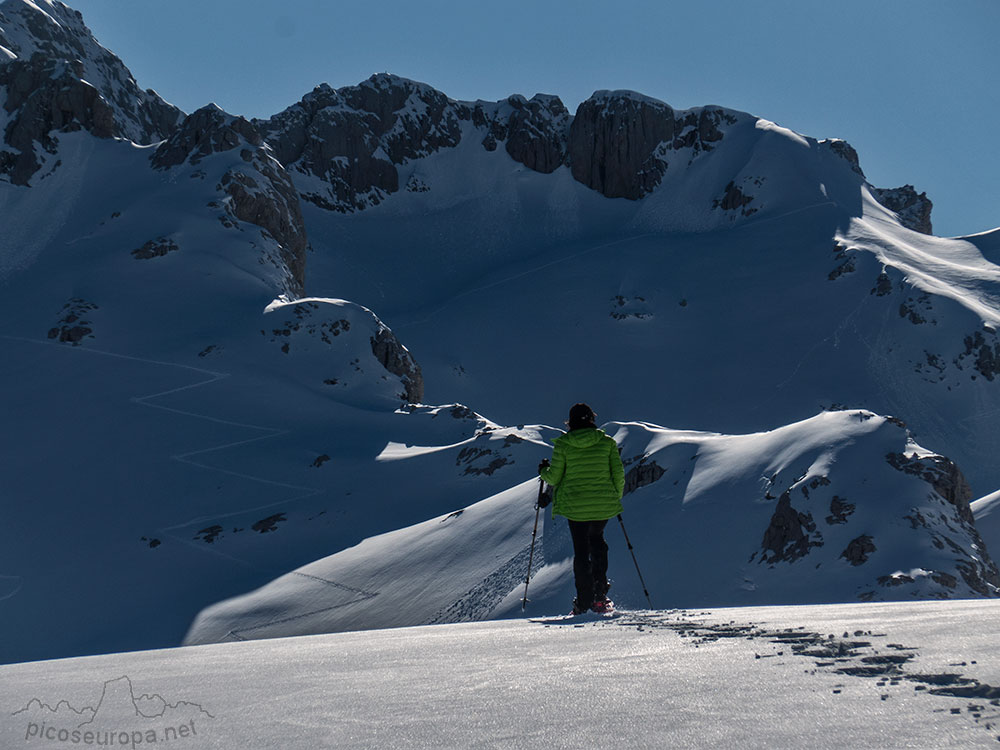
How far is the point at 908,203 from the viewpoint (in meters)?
101

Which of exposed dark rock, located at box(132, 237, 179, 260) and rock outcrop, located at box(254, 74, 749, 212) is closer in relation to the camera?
exposed dark rock, located at box(132, 237, 179, 260)

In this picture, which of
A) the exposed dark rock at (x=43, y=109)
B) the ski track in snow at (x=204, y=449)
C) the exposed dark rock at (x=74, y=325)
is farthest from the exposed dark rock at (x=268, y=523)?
the exposed dark rock at (x=43, y=109)

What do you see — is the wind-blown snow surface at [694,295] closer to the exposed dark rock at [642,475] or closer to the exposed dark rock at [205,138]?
the exposed dark rock at [205,138]

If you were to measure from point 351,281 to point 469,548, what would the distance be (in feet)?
222

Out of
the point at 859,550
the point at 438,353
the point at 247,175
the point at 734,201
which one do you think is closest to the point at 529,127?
the point at 734,201

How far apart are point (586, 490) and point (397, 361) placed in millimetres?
36915

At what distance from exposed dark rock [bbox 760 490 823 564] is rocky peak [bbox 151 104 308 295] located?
140 feet

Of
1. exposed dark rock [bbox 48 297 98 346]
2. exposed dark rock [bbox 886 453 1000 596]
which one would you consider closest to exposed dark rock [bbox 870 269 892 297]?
exposed dark rock [bbox 48 297 98 346]

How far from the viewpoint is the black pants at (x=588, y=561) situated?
9281 mm

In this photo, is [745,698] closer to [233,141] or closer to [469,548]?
[469,548]

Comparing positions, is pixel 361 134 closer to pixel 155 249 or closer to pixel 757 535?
pixel 155 249

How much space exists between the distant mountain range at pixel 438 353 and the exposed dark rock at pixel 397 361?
226 mm

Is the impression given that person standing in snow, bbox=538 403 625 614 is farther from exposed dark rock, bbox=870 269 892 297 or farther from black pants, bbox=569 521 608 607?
exposed dark rock, bbox=870 269 892 297

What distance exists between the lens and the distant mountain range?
16766mm
